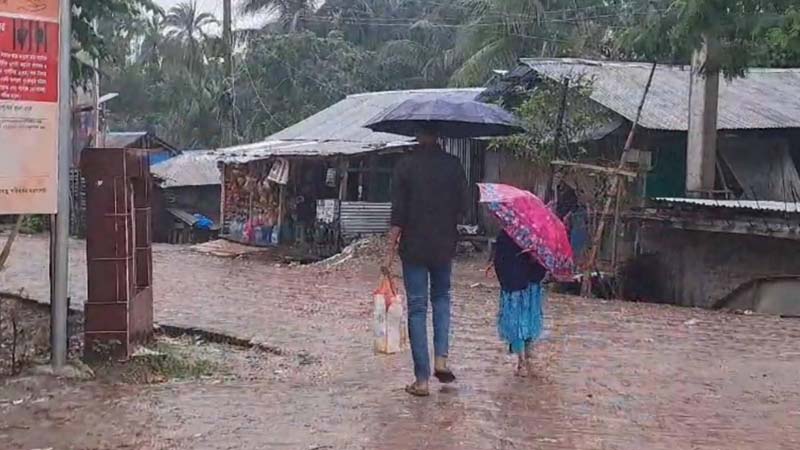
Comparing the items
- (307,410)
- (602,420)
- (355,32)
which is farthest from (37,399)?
(355,32)

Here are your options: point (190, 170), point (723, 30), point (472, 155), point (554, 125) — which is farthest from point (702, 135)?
point (190, 170)

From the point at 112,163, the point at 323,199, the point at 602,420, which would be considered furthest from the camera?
the point at 323,199

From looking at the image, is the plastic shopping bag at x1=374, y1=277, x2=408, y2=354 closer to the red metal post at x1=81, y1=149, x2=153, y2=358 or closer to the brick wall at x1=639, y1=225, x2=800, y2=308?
the red metal post at x1=81, y1=149, x2=153, y2=358

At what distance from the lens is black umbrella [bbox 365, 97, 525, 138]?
22.0 feet

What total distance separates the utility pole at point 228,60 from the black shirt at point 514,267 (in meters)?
30.3

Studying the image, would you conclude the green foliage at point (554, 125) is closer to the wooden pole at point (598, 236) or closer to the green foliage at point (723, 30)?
the wooden pole at point (598, 236)

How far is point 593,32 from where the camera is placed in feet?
98.1

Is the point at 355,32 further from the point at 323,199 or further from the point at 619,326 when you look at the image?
the point at 619,326

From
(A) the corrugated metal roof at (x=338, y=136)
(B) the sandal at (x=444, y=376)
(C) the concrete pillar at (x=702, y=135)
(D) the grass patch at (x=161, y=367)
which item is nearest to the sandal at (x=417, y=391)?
(B) the sandal at (x=444, y=376)

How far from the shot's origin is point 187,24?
146 ft

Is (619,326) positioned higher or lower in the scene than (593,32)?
lower

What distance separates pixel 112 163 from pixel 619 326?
18.9ft

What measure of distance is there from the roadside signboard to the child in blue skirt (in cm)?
315

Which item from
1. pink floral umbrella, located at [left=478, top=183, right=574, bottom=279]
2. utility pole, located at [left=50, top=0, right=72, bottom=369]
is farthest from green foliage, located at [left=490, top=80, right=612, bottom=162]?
utility pole, located at [left=50, top=0, right=72, bottom=369]
